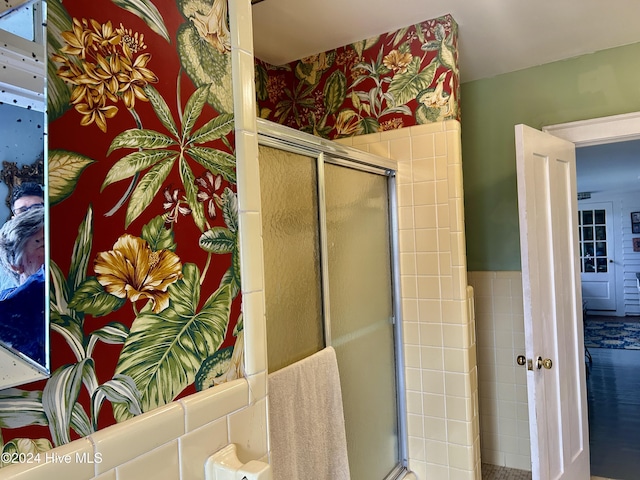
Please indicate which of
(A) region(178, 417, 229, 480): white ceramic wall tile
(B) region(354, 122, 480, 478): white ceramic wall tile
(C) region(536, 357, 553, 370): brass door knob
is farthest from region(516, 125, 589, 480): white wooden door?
(A) region(178, 417, 229, 480): white ceramic wall tile

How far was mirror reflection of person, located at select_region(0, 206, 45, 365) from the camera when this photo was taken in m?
0.50

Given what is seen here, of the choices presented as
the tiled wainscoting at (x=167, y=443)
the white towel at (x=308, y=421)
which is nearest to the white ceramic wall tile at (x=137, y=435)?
the tiled wainscoting at (x=167, y=443)

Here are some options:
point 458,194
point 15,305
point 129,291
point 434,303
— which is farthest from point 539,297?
point 15,305

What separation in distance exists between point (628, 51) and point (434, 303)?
1.69 metres

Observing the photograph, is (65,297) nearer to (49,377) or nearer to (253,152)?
(49,377)

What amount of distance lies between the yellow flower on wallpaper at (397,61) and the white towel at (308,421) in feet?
4.47

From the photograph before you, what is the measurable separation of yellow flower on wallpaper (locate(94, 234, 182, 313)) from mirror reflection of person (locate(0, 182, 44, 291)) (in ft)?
0.39

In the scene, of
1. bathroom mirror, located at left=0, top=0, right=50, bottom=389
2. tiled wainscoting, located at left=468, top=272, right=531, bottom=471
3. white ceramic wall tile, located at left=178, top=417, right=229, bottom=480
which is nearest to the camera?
bathroom mirror, located at left=0, top=0, right=50, bottom=389

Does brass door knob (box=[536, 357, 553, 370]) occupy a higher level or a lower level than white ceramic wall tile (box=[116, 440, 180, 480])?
lower

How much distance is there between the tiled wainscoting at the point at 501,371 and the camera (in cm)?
250

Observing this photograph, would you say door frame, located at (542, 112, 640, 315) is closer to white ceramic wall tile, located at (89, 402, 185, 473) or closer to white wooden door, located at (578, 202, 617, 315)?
white ceramic wall tile, located at (89, 402, 185, 473)

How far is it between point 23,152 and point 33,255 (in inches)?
4.9

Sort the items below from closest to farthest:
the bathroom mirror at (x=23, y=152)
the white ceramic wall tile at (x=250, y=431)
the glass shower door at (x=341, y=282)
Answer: the bathroom mirror at (x=23, y=152) → the white ceramic wall tile at (x=250, y=431) → the glass shower door at (x=341, y=282)

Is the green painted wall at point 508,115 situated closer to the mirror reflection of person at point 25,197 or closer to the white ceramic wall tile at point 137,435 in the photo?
the white ceramic wall tile at point 137,435
